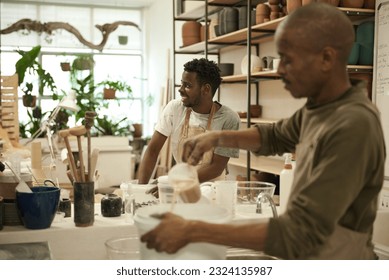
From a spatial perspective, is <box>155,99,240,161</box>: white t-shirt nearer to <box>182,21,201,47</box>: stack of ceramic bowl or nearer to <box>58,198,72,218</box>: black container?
<box>58,198,72,218</box>: black container

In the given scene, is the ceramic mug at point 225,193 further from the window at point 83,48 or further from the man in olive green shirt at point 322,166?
the window at point 83,48

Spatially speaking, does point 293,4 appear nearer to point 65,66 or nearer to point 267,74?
point 267,74

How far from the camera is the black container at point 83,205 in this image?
5.68 feet

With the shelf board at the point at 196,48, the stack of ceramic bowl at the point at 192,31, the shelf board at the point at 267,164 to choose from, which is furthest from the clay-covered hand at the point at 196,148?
the stack of ceramic bowl at the point at 192,31

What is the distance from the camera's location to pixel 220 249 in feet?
3.94

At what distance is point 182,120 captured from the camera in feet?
8.64

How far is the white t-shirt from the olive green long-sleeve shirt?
4.39 feet

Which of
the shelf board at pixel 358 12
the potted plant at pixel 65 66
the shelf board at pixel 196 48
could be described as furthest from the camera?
the potted plant at pixel 65 66

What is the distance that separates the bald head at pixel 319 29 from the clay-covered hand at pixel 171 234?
0.47 meters

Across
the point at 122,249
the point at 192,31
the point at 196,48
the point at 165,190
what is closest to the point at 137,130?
the point at 196,48

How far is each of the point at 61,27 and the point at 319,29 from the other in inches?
268
